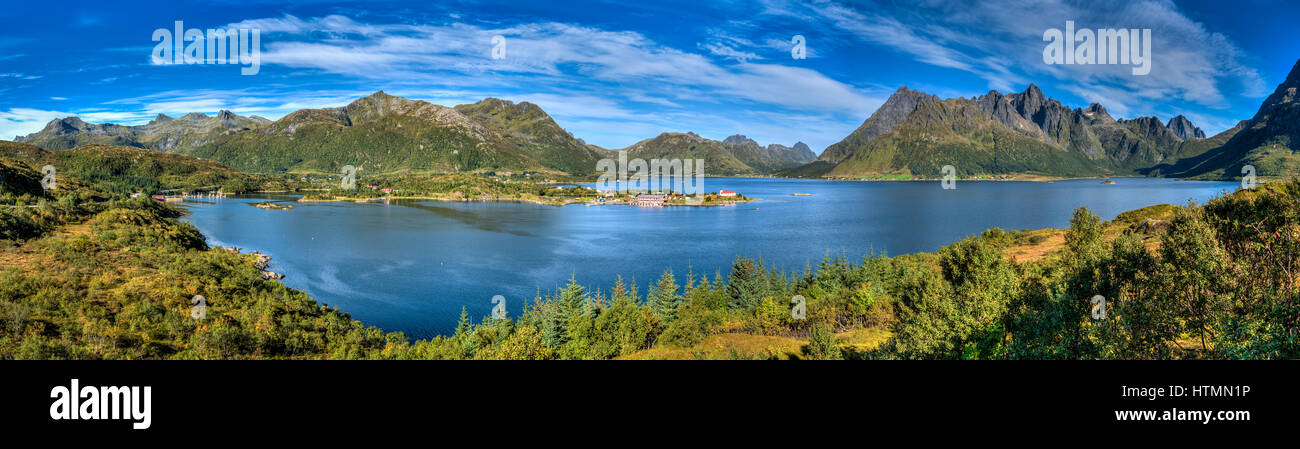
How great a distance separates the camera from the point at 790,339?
124 feet

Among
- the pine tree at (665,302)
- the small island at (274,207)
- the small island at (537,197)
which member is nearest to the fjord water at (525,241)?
the small island at (274,207)

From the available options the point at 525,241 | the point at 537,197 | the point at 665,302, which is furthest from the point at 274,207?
the point at 665,302

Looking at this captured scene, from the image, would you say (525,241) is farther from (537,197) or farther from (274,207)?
(537,197)

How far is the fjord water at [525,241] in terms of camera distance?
57281 millimetres

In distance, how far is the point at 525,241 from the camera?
89.4 meters

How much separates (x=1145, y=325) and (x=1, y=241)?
7660cm

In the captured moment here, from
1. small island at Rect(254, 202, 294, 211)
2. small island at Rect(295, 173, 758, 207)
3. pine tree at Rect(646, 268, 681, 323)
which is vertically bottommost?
pine tree at Rect(646, 268, 681, 323)

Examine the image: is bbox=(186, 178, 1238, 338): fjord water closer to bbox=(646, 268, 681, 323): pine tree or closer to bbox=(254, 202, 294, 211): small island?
bbox=(254, 202, 294, 211): small island

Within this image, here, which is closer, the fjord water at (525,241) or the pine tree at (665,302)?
the pine tree at (665,302)

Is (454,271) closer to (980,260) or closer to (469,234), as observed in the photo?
(469,234)

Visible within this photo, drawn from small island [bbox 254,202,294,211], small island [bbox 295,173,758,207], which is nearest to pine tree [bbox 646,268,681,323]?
small island [bbox 295,173,758,207]

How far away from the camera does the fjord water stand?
188 ft

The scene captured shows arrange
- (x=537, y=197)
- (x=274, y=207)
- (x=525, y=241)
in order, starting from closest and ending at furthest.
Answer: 1. (x=525, y=241)
2. (x=274, y=207)
3. (x=537, y=197)

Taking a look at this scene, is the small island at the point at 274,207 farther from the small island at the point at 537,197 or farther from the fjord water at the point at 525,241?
the small island at the point at 537,197
